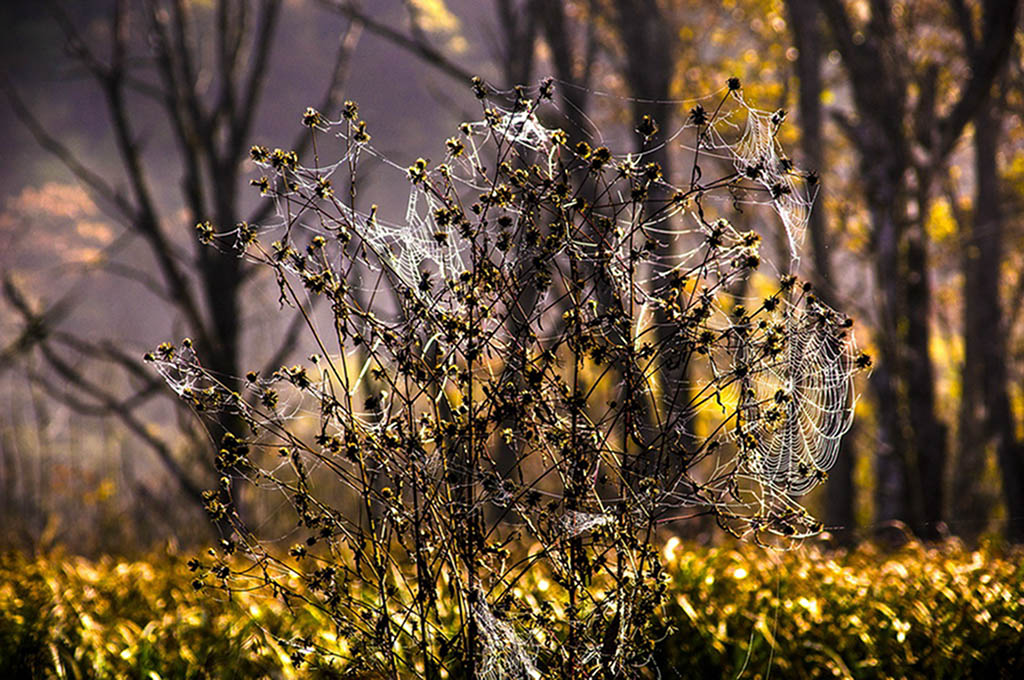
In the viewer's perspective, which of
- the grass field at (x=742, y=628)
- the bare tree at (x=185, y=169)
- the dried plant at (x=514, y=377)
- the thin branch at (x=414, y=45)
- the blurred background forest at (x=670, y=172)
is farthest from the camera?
the bare tree at (x=185, y=169)

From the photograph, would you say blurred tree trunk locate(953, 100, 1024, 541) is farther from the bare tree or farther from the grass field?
the bare tree

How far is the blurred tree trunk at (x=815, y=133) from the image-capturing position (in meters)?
7.00

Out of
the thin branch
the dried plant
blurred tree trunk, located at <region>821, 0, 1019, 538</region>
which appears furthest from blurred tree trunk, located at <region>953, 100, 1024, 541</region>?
the dried plant

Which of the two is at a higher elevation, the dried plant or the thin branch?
the thin branch

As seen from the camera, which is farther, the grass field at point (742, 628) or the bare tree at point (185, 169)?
the bare tree at point (185, 169)

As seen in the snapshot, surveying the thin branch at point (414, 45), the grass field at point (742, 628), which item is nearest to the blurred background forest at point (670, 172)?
the thin branch at point (414, 45)

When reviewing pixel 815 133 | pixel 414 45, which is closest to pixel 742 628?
pixel 414 45

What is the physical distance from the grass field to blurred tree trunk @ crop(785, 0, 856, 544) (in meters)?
3.53

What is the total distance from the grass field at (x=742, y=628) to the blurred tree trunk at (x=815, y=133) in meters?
3.53

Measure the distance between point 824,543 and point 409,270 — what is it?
19.0 feet

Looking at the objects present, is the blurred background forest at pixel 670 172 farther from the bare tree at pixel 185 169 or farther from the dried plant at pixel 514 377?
the dried plant at pixel 514 377

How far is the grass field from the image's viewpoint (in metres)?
3.15

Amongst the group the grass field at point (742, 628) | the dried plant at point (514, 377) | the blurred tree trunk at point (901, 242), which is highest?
the blurred tree trunk at point (901, 242)

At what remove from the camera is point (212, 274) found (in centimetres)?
644
